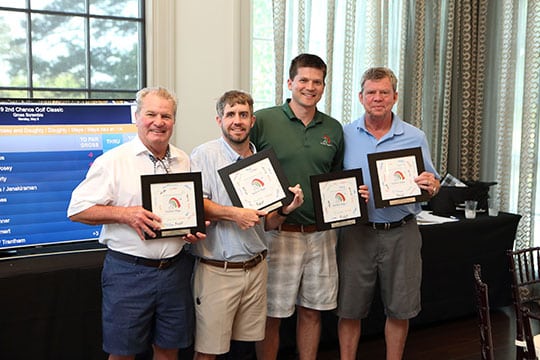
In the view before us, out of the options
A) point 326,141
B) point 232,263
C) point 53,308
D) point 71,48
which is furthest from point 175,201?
point 71,48

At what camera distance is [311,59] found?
105 inches

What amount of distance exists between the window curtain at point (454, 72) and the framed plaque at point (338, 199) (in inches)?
64.2

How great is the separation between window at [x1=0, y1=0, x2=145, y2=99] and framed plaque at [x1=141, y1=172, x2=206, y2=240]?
5.51 feet

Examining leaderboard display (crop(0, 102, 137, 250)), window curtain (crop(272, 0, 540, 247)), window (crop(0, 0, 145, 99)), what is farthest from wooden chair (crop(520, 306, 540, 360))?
window (crop(0, 0, 145, 99))

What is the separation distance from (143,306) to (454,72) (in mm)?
3588

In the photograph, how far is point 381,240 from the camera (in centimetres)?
281

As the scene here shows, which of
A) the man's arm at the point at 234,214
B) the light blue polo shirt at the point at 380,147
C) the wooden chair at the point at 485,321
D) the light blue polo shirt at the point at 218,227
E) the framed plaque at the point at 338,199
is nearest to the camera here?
the wooden chair at the point at 485,321

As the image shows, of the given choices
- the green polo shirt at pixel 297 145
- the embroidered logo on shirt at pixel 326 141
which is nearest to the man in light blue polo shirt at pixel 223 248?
the green polo shirt at pixel 297 145

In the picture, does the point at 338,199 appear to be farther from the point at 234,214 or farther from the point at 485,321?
the point at 485,321

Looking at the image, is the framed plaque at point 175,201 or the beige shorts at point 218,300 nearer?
the framed plaque at point 175,201

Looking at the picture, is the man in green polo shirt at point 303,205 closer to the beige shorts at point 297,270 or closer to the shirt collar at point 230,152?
the beige shorts at point 297,270

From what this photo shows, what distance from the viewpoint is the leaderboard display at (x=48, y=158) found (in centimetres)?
271

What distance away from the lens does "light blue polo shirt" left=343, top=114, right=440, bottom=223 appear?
280cm

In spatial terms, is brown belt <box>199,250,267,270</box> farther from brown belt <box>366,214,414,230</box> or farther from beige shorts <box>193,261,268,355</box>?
brown belt <box>366,214,414,230</box>
